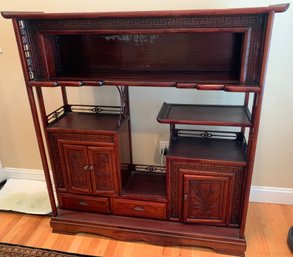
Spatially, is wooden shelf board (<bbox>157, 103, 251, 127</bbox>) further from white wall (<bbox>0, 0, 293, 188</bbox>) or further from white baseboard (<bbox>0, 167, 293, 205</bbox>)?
white baseboard (<bbox>0, 167, 293, 205</bbox>)

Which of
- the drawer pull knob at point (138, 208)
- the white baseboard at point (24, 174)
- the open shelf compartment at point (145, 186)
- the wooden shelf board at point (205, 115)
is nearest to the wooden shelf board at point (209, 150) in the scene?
the wooden shelf board at point (205, 115)

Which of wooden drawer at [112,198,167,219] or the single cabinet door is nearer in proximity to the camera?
the single cabinet door

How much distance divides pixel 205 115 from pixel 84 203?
0.93m

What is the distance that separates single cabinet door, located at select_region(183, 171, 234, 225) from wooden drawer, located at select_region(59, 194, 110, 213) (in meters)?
0.50

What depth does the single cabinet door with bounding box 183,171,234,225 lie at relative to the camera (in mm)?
1453

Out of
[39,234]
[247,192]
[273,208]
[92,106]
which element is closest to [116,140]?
[92,106]

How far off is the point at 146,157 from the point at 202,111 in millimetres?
620

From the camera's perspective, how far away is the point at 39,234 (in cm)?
177

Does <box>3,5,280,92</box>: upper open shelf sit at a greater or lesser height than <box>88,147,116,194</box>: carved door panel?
greater

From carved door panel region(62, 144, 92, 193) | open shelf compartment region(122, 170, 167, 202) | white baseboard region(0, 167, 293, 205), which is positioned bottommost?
white baseboard region(0, 167, 293, 205)

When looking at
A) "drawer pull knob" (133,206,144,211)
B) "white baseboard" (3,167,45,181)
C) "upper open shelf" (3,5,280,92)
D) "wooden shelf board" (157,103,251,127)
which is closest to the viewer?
"upper open shelf" (3,5,280,92)

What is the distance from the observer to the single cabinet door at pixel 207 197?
1.45 metres

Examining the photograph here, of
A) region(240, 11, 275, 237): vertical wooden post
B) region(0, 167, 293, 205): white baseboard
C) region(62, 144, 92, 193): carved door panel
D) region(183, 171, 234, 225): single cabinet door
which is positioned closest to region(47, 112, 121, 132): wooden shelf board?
region(62, 144, 92, 193): carved door panel

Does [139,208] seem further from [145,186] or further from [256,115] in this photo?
[256,115]
